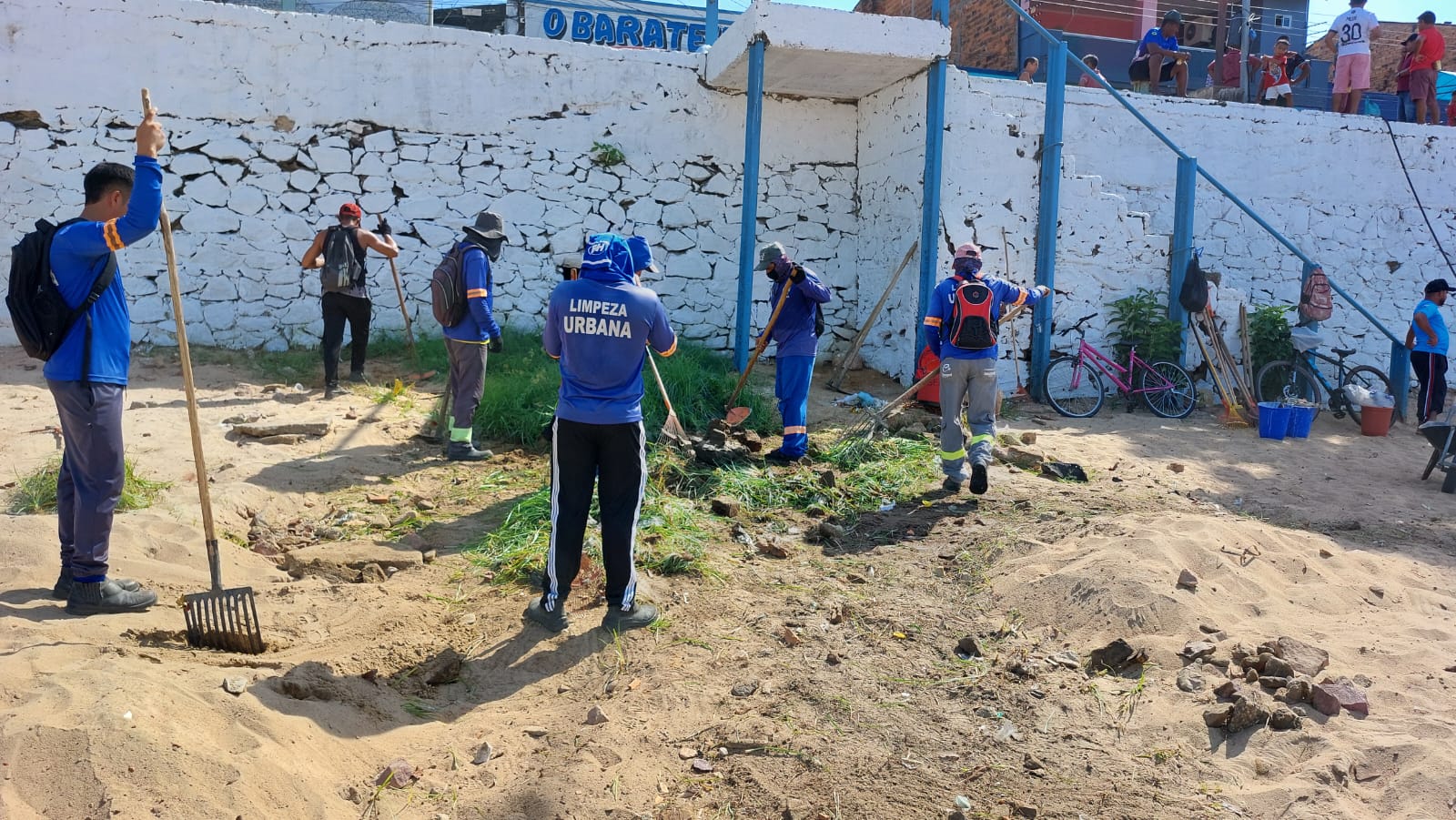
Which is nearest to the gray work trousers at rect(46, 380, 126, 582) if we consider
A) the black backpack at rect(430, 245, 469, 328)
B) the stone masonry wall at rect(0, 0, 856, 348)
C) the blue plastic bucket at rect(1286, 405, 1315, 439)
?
the black backpack at rect(430, 245, 469, 328)

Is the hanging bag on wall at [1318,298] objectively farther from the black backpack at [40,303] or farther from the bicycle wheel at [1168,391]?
the black backpack at [40,303]

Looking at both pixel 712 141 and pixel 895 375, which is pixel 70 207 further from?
pixel 895 375

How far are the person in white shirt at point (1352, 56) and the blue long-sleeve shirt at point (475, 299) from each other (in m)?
11.3

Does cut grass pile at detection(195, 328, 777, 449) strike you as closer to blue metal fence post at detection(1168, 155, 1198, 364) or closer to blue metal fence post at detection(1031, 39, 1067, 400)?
blue metal fence post at detection(1031, 39, 1067, 400)

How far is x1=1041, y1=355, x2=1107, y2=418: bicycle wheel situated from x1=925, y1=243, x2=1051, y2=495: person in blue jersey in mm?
3391

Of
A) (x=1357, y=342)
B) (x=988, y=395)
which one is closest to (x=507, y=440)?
(x=988, y=395)

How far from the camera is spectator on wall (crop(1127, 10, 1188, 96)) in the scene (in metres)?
12.8

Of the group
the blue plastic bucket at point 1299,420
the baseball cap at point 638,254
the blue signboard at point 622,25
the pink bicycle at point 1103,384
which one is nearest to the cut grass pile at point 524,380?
the baseball cap at point 638,254

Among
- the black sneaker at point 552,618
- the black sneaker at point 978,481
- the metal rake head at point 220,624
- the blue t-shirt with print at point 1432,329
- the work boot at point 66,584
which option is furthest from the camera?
the blue t-shirt with print at point 1432,329

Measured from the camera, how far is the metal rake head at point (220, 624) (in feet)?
12.9

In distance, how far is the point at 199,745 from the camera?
121 inches

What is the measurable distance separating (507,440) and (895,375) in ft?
15.0

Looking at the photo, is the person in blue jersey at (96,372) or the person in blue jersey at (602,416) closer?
the person in blue jersey at (96,372)

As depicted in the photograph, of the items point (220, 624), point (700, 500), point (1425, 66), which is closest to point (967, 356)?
point (700, 500)
